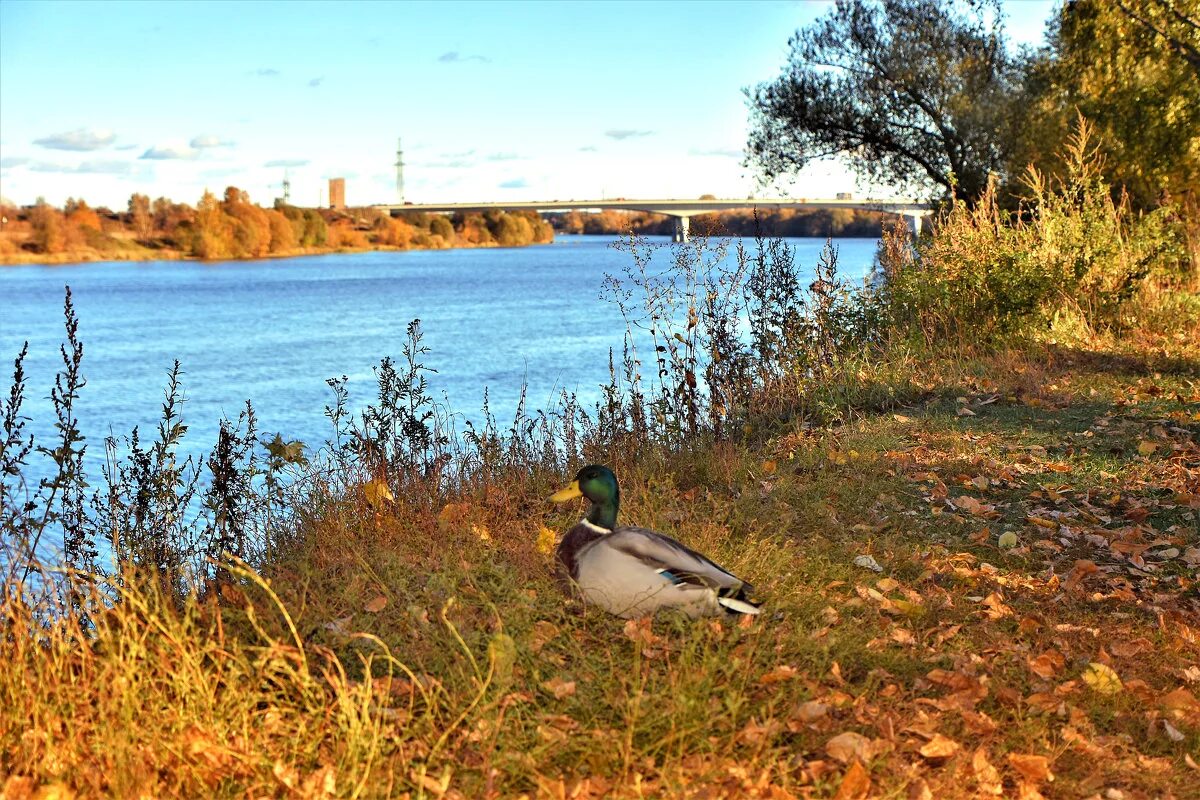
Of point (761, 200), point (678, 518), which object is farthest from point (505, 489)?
point (761, 200)

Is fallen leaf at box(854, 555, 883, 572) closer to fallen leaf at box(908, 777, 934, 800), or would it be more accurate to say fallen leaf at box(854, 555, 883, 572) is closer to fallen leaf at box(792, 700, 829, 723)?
fallen leaf at box(792, 700, 829, 723)

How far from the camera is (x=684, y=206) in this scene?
68.5 metres

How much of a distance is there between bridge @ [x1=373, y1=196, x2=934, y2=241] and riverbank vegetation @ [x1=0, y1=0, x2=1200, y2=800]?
16561mm

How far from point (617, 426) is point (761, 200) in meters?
20.2

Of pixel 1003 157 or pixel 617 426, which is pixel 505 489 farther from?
pixel 1003 157

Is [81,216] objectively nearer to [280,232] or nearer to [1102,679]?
[280,232]

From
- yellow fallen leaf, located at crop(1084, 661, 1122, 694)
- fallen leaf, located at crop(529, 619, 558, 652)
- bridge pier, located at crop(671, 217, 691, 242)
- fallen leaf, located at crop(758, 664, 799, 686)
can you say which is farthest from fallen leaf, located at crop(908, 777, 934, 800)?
bridge pier, located at crop(671, 217, 691, 242)

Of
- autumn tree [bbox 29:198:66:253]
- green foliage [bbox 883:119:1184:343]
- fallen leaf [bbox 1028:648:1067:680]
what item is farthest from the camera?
autumn tree [bbox 29:198:66:253]

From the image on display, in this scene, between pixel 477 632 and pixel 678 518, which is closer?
pixel 477 632

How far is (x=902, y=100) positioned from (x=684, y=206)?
144ft

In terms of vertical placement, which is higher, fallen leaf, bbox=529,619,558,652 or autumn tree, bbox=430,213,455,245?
autumn tree, bbox=430,213,455,245

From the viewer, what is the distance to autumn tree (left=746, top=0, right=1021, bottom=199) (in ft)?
79.6

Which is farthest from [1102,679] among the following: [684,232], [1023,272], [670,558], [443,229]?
[443,229]

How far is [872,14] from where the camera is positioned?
81.2 feet
